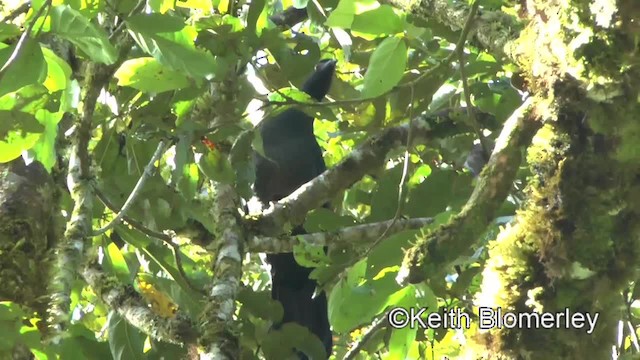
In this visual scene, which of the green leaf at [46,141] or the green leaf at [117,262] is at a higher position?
the green leaf at [46,141]

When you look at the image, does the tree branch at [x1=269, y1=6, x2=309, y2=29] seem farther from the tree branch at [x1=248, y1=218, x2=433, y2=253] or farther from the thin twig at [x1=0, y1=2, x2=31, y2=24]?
the thin twig at [x1=0, y1=2, x2=31, y2=24]

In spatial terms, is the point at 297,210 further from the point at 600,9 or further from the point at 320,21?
the point at 600,9

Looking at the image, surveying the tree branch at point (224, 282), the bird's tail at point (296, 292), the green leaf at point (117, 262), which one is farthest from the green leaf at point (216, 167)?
the bird's tail at point (296, 292)

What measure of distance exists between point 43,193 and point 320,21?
961 millimetres

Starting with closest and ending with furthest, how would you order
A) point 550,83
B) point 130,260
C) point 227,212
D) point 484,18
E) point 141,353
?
point 550,83, point 484,18, point 141,353, point 227,212, point 130,260

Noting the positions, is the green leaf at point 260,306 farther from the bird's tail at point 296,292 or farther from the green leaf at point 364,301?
the bird's tail at point 296,292

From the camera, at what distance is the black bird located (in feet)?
9.07

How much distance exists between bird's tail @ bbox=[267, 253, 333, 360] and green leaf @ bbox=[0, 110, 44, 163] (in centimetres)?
135

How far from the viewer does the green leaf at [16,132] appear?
1.48 m

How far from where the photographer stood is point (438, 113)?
2381 millimetres

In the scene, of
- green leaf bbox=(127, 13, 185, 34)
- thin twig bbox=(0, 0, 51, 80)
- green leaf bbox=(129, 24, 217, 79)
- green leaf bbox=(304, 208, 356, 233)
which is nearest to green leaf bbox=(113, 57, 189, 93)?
green leaf bbox=(129, 24, 217, 79)

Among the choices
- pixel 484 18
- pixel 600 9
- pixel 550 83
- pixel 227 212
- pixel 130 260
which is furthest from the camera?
pixel 130 260

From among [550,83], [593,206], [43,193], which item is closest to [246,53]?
[43,193]

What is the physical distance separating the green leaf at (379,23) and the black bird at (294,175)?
117cm
